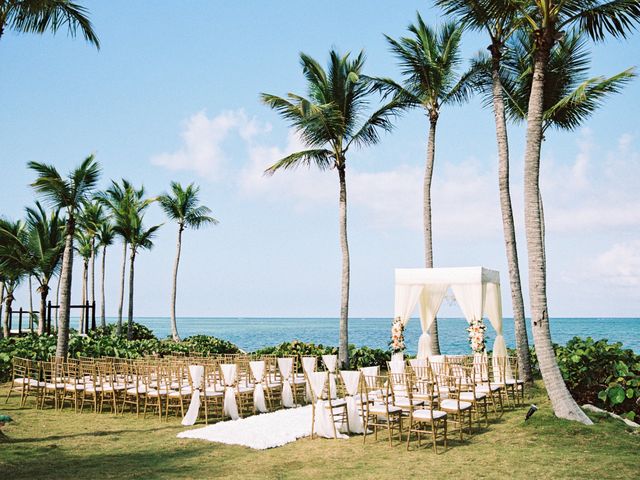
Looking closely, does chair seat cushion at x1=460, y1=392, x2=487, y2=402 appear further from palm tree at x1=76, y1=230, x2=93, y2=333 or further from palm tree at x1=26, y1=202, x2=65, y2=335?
palm tree at x1=76, y1=230, x2=93, y2=333

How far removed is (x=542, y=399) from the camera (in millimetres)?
11586

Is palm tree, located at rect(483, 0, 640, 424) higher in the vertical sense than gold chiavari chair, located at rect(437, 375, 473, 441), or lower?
higher

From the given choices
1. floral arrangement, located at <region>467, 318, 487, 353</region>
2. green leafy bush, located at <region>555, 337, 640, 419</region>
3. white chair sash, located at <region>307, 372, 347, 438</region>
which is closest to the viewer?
white chair sash, located at <region>307, 372, 347, 438</region>

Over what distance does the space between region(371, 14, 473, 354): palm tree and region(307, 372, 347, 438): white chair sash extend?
7.37m

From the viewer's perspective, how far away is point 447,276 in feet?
44.1

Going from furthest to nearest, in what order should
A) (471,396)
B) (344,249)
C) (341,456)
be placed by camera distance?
(344,249) → (471,396) → (341,456)

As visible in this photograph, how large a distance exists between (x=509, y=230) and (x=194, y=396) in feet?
24.5

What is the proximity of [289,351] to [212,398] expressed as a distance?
6.04 metres

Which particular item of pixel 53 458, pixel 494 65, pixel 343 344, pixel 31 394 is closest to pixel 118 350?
pixel 31 394

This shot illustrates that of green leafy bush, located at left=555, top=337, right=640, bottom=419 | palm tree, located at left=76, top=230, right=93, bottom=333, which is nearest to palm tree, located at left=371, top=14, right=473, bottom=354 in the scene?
green leafy bush, located at left=555, top=337, right=640, bottom=419

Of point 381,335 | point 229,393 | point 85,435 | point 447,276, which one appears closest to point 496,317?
point 447,276

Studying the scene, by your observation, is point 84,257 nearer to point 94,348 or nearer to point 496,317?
A: point 94,348

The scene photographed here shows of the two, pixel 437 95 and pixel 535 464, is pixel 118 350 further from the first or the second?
pixel 535 464

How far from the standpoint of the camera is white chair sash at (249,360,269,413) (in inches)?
454
